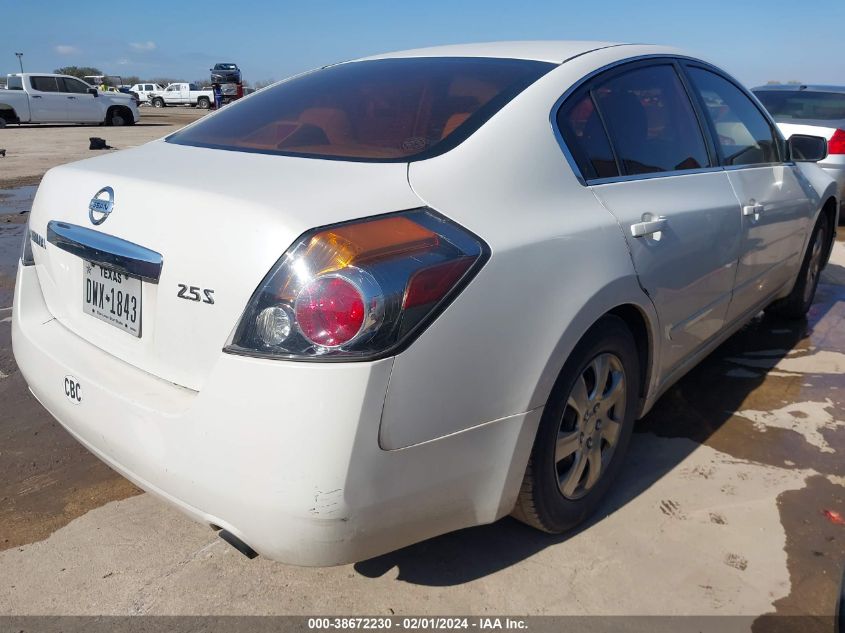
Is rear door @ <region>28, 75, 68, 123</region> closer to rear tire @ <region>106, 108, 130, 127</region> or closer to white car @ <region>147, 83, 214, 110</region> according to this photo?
rear tire @ <region>106, 108, 130, 127</region>

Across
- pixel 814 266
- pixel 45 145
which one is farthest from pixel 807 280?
pixel 45 145

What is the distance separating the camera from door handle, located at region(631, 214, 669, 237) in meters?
2.37

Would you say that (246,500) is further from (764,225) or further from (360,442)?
(764,225)

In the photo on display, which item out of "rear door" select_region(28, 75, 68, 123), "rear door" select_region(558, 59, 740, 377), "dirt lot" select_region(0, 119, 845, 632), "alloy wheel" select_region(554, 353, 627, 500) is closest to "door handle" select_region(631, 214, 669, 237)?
"rear door" select_region(558, 59, 740, 377)

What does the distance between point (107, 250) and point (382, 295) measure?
0.84 metres

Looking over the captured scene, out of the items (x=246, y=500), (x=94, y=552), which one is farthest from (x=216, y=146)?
(x=94, y=552)

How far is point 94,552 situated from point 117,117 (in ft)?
83.0

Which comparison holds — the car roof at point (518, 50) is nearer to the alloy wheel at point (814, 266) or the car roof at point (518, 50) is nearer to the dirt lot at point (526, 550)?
the dirt lot at point (526, 550)

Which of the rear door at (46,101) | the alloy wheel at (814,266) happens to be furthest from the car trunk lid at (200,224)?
the rear door at (46,101)

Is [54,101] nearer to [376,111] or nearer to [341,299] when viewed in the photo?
[376,111]

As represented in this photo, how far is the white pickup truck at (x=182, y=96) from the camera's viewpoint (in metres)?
48.7

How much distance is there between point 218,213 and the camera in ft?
5.84

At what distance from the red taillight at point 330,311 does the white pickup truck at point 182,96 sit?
5062 centimetres

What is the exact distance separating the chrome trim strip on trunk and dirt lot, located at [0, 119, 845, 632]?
1.00 metres
